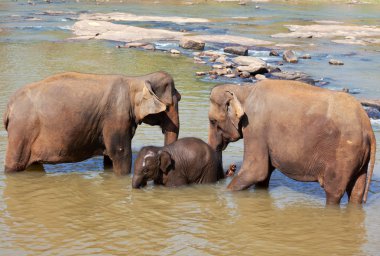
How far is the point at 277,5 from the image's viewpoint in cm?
5378

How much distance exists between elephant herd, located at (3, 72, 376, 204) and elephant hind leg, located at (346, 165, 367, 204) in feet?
0.04

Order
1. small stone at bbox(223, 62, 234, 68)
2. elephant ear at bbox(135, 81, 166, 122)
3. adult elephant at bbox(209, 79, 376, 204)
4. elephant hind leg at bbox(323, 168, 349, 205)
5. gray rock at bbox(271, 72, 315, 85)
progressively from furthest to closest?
1. small stone at bbox(223, 62, 234, 68)
2. gray rock at bbox(271, 72, 315, 85)
3. elephant ear at bbox(135, 81, 166, 122)
4. elephant hind leg at bbox(323, 168, 349, 205)
5. adult elephant at bbox(209, 79, 376, 204)

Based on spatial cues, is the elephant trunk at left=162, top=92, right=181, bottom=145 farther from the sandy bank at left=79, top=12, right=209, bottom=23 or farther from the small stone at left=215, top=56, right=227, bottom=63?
the sandy bank at left=79, top=12, right=209, bottom=23

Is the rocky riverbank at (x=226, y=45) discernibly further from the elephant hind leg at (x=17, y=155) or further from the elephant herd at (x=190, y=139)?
the elephant hind leg at (x=17, y=155)

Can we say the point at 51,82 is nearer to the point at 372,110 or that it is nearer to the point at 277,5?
the point at 372,110

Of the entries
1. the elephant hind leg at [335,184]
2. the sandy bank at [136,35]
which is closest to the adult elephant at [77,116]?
the elephant hind leg at [335,184]

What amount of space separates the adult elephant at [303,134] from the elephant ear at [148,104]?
1.01 m

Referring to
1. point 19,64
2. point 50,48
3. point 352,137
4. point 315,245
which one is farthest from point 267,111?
point 50,48

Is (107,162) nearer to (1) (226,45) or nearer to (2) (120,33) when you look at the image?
(1) (226,45)

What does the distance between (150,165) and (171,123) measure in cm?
97

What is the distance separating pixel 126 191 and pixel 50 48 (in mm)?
18706

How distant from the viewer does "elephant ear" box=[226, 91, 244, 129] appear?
9578 millimetres

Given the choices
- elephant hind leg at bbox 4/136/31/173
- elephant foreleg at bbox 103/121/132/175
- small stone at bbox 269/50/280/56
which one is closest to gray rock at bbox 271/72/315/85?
small stone at bbox 269/50/280/56

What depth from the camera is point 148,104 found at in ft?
34.1
